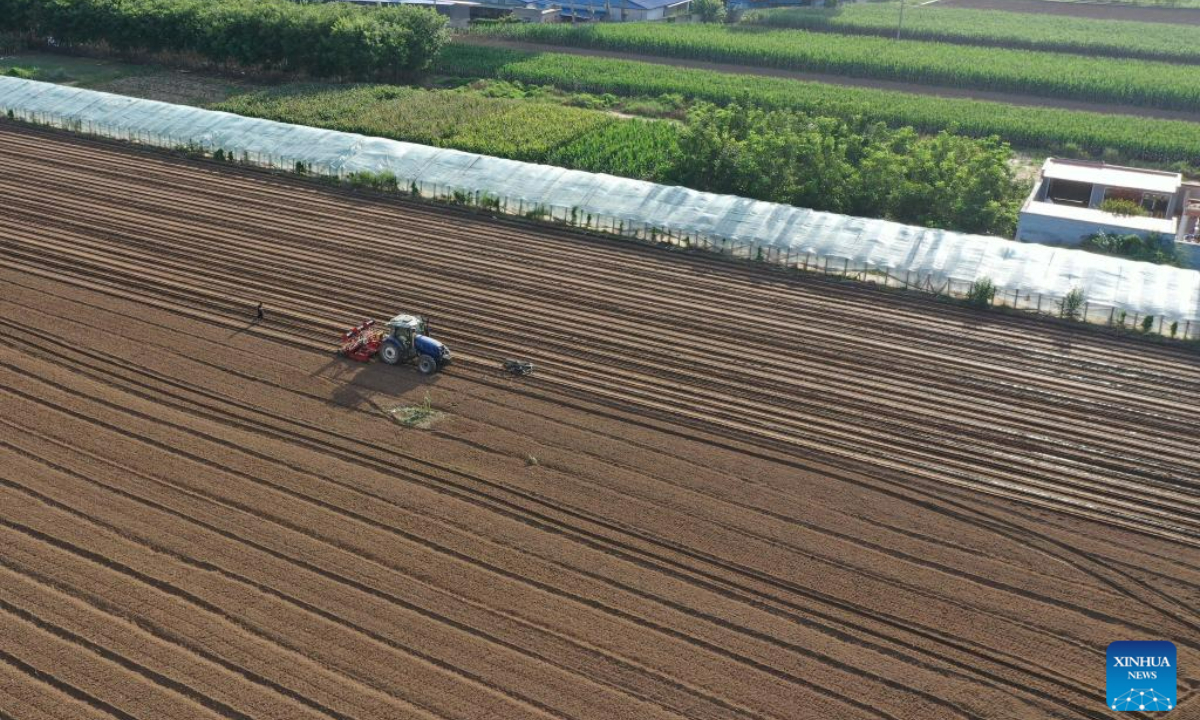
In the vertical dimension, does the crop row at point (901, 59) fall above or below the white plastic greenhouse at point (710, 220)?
above

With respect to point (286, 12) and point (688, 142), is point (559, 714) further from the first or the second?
point (286, 12)

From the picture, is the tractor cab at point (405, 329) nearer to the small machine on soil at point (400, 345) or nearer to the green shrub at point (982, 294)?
the small machine on soil at point (400, 345)

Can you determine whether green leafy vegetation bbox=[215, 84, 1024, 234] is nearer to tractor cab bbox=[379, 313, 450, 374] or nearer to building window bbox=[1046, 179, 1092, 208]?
building window bbox=[1046, 179, 1092, 208]

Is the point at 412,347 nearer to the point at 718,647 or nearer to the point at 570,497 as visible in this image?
the point at 570,497

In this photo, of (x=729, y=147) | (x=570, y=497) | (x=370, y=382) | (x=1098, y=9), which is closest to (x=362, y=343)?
(x=370, y=382)

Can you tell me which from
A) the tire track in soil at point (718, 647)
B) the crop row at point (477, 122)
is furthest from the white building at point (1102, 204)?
the tire track in soil at point (718, 647)

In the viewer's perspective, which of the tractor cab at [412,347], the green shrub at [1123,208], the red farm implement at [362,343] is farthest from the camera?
the green shrub at [1123,208]
